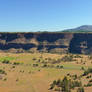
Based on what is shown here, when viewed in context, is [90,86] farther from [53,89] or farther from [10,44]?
[10,44]

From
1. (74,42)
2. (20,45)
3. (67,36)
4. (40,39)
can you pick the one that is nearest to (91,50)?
(74,42)

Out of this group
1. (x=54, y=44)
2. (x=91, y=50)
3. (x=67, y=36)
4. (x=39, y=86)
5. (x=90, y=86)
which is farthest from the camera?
(x=67, y=36)

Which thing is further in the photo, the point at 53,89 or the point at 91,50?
the point at 91,50

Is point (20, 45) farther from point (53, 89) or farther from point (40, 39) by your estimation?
point (53, 89)

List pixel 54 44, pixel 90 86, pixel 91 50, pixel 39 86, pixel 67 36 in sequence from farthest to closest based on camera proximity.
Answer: pixel 67 36 < pixel 54 44 < pixel 91 50 < pixel 39 86 < pixel 90 86

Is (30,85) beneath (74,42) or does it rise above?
beneath

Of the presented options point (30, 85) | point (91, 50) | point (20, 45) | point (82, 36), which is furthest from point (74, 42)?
point (30, 85)
